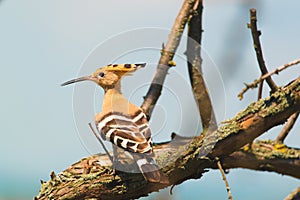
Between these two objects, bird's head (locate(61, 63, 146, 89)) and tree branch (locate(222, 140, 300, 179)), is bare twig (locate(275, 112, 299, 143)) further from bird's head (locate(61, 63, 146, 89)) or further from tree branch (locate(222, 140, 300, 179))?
bird's head (locate(61, 63, 146, 89))

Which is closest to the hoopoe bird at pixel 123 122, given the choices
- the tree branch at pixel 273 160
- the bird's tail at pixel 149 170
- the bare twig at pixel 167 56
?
the bird's tail at pixel 149 170

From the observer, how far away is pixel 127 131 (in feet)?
5.41

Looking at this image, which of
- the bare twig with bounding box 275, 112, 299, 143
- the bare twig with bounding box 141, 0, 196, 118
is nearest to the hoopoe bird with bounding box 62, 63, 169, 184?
the bare twig with bounding box 141, 0, 196, 118

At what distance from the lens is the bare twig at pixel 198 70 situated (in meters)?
2.18

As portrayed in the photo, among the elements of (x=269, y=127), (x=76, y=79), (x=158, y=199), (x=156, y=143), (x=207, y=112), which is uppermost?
(x=76, y=79)

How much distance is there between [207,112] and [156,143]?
389 mm

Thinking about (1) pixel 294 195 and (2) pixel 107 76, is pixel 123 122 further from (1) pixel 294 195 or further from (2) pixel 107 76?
(1) pixel 294 195

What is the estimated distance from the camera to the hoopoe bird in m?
1.62

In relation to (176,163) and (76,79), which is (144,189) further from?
(76,79)

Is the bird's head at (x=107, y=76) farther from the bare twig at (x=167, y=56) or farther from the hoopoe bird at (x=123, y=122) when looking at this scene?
the bare twig at (x=167, y=56)

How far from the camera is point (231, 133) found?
1.65 meters

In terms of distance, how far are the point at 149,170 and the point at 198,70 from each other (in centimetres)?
77

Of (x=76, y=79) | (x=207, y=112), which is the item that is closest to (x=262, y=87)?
(x=207, y=112)

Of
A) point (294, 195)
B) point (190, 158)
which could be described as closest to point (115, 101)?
point (190, 158)
